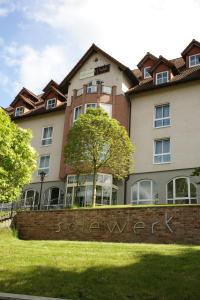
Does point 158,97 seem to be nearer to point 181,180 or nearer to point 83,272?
point 181,180

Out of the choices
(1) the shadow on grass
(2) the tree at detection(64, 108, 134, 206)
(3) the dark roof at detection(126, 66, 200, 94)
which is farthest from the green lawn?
(3) the dark roof at detection(126, 66, 200, 94)

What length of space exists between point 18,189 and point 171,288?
16.4 m

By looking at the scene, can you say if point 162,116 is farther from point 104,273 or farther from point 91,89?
A: point 104,273

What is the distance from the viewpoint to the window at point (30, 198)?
1235 inches

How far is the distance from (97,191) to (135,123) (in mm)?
6418

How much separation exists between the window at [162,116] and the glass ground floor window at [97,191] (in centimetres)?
552

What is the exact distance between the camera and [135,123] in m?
29.3

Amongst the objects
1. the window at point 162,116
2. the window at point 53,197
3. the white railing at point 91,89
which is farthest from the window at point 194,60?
the window at point 53,197

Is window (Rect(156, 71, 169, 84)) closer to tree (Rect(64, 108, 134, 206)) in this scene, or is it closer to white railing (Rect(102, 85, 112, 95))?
white railing (Rect(102, 85, 112, 95))

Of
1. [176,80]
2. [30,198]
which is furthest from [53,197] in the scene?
[176,80]

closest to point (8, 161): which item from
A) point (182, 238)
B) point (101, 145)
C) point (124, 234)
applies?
point (101, 145)

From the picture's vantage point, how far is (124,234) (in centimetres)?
1734

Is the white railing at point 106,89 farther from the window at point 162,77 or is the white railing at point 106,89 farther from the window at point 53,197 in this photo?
the window at point 53,197

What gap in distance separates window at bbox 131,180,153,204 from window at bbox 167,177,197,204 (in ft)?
4.63
